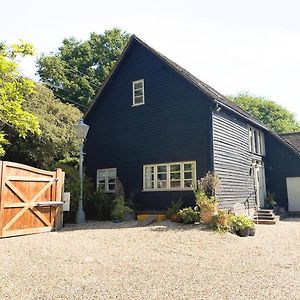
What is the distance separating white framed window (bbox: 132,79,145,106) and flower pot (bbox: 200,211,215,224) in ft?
24.0

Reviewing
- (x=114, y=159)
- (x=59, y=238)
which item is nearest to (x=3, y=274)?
(x=59, y=238)

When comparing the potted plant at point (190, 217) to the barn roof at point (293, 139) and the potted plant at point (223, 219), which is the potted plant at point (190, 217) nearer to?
the potted plant at point (223, 219)

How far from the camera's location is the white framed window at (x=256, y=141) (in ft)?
64.8

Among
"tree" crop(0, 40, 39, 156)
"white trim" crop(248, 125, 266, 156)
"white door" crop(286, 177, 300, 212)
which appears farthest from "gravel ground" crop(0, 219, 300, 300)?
"white door" crop(286, 177, 300, 212)

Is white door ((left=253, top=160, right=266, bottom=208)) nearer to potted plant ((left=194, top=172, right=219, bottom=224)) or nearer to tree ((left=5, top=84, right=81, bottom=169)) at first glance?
potted plant ((left=194, top=172, right=219, bottom=224))

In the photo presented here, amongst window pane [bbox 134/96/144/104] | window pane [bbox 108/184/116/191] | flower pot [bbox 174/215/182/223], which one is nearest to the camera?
flower pot [bbox 174/215/182/223]

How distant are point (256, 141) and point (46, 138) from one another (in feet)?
42.3

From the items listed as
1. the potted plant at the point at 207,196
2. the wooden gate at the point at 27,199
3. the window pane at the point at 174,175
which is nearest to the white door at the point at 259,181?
the window pane at the point at 174,175

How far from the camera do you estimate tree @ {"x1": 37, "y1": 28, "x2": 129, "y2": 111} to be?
32.0m

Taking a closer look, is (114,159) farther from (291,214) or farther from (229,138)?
(291,214)

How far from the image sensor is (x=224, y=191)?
1488cm

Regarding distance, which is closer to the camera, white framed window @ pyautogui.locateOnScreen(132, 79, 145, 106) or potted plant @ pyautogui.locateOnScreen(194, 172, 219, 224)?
potted plant @ pyautogui.locateOnScreen(194, 172, 219, 224)

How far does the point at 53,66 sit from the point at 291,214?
2502 cm

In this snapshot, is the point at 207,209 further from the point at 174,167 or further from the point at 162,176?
the point at 162,176
